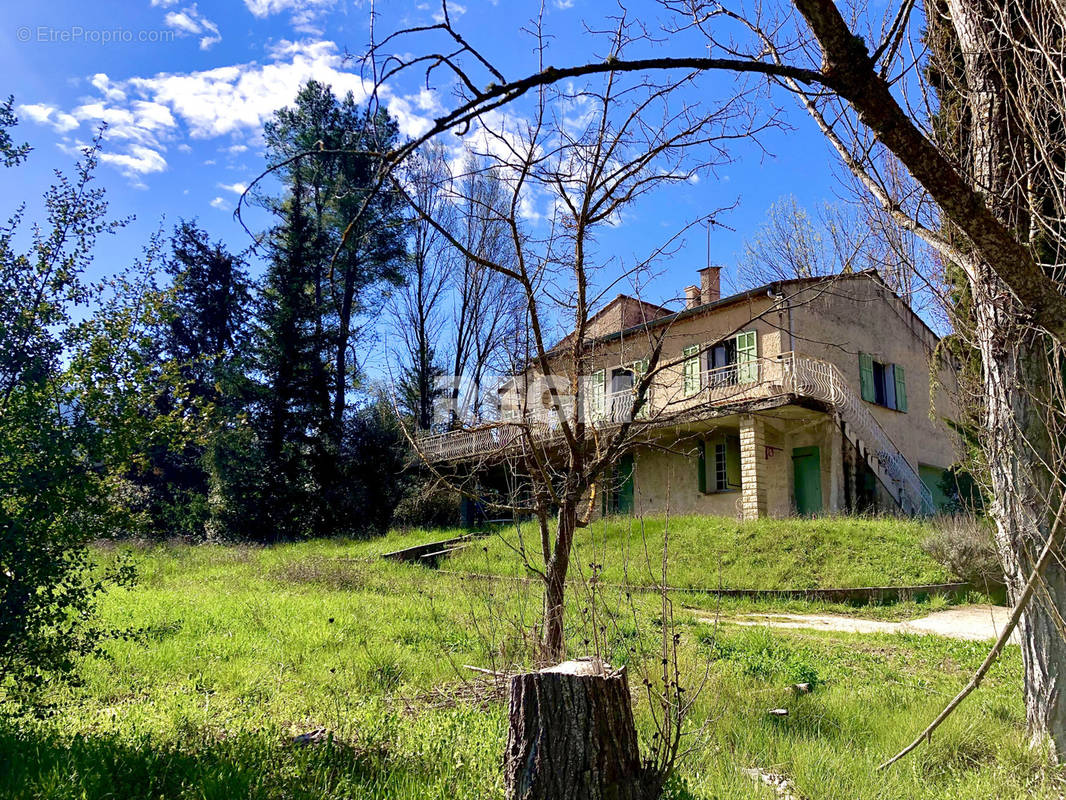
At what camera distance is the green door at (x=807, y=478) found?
1877cm

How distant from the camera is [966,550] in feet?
40.5

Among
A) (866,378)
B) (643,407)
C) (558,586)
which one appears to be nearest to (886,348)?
(866,378)

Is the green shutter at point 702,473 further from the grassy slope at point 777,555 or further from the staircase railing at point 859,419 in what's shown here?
the staircase railing at point 859,419

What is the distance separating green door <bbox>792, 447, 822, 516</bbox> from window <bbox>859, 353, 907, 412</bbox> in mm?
2760

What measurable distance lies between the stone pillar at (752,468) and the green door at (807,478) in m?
1.43

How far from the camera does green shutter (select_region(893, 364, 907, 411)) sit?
21.4 m

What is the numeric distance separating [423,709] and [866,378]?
60.8 ft

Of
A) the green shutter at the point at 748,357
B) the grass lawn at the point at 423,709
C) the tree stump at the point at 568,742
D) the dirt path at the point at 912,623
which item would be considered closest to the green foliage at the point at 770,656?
the grass lawn at the point at 423,709

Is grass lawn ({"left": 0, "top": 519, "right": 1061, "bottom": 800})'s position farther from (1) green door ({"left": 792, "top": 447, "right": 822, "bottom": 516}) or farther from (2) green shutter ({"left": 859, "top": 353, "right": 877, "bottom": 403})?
(2) green shutter ({"left": 859, "top": 353, "right": 877, "bottom": 403})

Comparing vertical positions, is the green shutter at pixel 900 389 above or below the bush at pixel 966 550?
above

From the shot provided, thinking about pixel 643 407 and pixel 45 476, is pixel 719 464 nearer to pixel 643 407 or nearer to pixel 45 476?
pixel 643 407

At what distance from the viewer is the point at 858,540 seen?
46.3ft

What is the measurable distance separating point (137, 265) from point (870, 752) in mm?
6389

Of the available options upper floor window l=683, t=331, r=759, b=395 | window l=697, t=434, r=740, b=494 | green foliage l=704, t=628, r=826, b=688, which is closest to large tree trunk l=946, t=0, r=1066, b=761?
green foliage l=704, t=628, r=826, b=688
